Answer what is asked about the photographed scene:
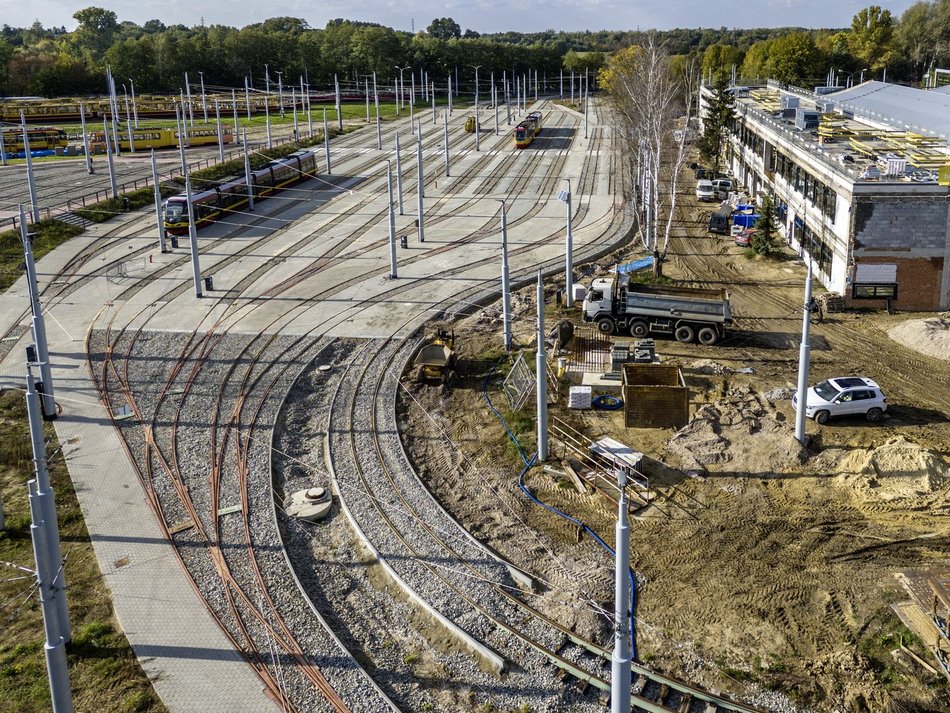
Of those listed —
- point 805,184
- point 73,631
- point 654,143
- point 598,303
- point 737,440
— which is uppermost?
point 654,143

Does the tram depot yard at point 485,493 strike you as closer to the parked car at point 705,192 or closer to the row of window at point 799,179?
the row of window at point 799,179

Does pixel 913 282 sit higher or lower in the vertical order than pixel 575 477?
higher

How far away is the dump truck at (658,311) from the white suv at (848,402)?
21.2ft

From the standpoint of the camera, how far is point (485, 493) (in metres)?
21.6

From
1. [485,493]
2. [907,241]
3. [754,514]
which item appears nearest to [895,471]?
[754,514]

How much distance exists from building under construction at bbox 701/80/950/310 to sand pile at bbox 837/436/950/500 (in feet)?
47.4

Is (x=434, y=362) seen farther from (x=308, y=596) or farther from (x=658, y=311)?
(x=308, y=596)

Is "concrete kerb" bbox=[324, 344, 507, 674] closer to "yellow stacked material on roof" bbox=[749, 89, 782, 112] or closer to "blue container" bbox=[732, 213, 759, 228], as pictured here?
"blue container" bbox=[732, 213, 759, 228]

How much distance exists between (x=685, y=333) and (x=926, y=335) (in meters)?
8.31

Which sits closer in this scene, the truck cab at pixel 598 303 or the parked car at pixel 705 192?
the truck cab at pixel 598 303

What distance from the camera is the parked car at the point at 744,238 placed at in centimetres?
4562

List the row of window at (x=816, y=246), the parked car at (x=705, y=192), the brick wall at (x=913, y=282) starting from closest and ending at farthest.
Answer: the brick wall at (x=913, y=282), the row of window at (x=816, y=246), the parked car at (x=705, y=192)

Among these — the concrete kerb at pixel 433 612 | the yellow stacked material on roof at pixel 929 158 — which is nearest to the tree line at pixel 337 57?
the yellow stacked material on roof at pixel 929 158

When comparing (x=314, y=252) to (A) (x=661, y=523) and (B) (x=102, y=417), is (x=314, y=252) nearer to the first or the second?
(B) (x=102, y=417)
